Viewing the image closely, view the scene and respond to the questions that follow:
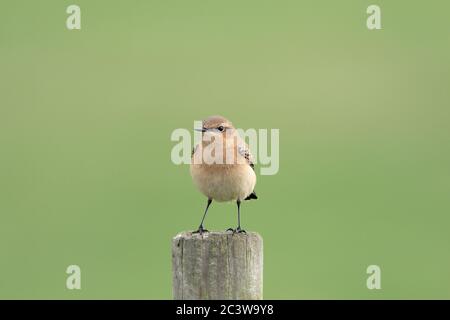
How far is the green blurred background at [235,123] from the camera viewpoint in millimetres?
12656

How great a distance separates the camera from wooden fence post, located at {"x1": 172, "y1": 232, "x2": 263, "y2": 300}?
570 cm

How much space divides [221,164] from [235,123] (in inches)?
329

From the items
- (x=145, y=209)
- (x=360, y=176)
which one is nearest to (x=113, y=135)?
(x=145, y=209)

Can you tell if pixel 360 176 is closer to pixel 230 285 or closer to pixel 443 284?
pixel 443 284

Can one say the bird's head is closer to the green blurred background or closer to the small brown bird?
the small brown bird

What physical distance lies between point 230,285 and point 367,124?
13.5 meters

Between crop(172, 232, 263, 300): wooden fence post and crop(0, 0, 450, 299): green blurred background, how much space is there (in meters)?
5.72

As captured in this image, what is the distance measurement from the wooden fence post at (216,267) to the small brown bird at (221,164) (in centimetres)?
188

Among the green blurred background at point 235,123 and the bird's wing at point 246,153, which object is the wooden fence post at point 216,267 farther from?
the green blurred background at point 235,123

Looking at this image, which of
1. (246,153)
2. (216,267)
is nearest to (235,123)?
(246,153)

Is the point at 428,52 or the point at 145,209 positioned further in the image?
the point at 428,52

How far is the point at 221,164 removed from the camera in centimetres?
787

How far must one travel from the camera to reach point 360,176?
15.5m

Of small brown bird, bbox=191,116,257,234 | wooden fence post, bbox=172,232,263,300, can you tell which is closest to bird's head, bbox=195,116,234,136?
small brown bird, bbox=191,116,257,234
